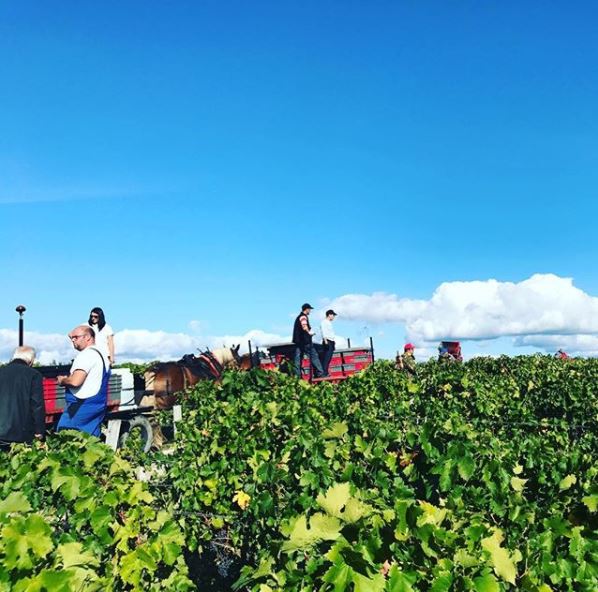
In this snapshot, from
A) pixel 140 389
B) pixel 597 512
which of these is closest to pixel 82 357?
pixel 597 512

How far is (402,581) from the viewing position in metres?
1.98

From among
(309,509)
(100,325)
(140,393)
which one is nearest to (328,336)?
(140,393)

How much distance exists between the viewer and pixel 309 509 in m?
3.45

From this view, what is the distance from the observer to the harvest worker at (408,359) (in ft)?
58.4

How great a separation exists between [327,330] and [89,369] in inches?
355

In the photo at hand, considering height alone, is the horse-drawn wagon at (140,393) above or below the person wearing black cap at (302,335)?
below

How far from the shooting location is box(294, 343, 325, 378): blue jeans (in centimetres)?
1452

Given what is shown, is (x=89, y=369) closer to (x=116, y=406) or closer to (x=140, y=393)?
(x=116, y=406)

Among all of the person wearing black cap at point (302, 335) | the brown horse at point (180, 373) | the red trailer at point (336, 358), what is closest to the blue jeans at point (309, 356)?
the person wearing black cap at point (302, 335)

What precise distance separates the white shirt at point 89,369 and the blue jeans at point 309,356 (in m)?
7.56

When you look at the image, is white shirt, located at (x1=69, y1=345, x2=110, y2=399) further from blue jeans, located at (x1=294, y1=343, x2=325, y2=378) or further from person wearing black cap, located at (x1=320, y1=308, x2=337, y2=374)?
person wearing black cap, located at (x1=320, y1=308, x2=337, y2=374)

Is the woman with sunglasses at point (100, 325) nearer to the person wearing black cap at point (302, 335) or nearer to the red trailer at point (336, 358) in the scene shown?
the person wearing black cap at point (302, 335)

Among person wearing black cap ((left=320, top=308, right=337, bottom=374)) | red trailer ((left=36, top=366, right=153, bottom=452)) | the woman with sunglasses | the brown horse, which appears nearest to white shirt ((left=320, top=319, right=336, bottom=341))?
person wearing black cap ((left=320, top=308, right=337, bottom=374))

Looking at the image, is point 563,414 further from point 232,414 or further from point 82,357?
point 82,357
